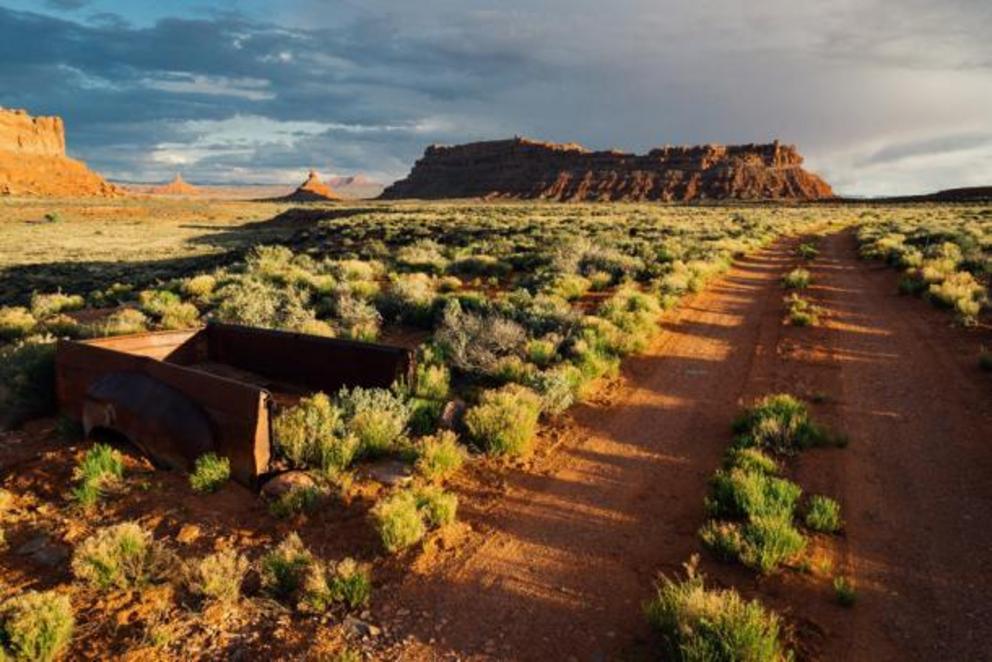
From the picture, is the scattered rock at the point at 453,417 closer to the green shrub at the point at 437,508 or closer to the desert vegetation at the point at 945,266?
the green shrub at the point at 437,508

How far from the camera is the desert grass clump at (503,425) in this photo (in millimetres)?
6973

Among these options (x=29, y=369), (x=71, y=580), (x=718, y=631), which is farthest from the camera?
(x=29, y=369)

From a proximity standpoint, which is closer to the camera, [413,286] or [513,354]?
[513,354]

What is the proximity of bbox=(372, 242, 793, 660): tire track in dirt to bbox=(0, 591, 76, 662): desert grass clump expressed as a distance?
197 centimetres

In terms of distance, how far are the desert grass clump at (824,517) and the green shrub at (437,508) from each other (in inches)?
117

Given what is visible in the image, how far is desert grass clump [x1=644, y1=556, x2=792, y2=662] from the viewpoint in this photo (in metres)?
3.79

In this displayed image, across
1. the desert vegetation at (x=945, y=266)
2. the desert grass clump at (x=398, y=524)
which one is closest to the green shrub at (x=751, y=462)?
the desert grass clump at (x=398, y=524)

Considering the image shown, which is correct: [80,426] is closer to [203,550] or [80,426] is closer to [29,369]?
[29,369]

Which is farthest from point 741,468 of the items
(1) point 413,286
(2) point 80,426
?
(1) point 413,286

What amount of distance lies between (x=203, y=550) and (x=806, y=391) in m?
7.72

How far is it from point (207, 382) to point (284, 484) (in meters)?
1.14

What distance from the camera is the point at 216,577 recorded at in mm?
4391

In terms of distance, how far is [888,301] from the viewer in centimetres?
1550

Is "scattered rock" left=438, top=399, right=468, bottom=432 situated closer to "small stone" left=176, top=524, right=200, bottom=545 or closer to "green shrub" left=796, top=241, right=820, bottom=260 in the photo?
"small stone" left=176, top=524, right=200, bottom=545
